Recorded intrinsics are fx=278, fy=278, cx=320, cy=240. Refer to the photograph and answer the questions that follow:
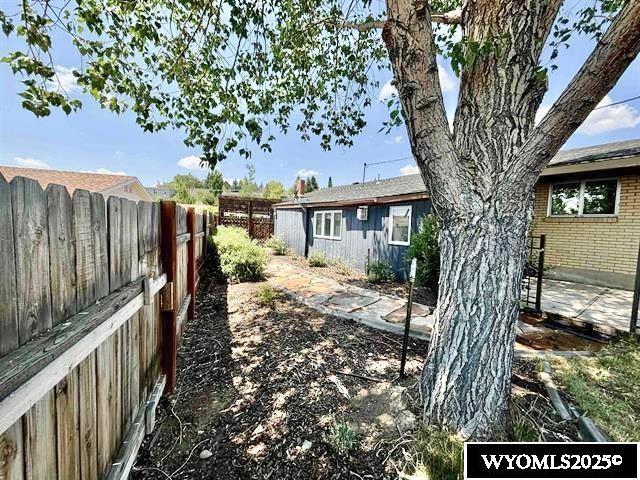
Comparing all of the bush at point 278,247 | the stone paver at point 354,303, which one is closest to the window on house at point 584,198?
the stone paver at point 354,303

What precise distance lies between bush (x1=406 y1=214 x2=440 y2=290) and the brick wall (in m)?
4.18

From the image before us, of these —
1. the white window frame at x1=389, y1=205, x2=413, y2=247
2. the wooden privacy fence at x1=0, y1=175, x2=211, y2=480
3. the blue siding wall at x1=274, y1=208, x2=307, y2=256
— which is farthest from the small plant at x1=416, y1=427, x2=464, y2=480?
the blue siding wall at x1=274, y1=208, x2=307, y2=256

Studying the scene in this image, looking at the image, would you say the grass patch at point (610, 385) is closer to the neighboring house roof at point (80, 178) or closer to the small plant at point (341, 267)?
the small plant at point (341, 267)

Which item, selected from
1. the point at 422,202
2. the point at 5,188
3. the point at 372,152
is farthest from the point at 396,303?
the point at 372,152

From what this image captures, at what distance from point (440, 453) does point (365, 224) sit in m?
7.79

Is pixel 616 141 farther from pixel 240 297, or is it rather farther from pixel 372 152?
pixel 372 152

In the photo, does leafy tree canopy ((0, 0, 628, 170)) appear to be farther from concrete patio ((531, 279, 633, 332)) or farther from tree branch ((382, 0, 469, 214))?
concrete patio ((531, 279, 633, 332))

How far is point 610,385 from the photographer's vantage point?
2.79 metres

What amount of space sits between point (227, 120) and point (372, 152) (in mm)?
18590

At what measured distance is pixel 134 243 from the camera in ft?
6.16

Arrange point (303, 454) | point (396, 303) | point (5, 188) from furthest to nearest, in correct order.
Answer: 1. point (396, 303)
2. point (303, 454)
3. point (5, 188)

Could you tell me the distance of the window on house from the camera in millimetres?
6678

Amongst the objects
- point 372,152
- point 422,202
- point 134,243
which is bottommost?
point 134,243

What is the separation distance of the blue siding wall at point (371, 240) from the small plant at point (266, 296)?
352 cm
